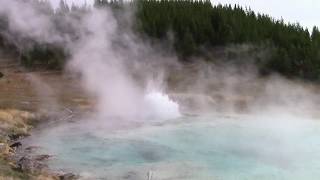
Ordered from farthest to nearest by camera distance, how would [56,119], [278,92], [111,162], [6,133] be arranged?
[278,92] → [56,119] → [6,133] → [111,162]

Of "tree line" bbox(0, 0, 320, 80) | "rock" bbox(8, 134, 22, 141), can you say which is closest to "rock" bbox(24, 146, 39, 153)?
"rock" bbox(8, 134, 22, 141)

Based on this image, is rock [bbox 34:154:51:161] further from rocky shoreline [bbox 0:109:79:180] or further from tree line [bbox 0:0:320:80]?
tree line [bbox 0:0:320:80]

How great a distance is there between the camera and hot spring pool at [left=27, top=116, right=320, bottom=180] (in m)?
29.8

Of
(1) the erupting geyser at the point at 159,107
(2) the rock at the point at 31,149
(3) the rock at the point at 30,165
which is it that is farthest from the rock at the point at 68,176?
(1) the erupting geyser at the point at 159,107

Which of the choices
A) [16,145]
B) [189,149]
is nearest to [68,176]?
[189,149]

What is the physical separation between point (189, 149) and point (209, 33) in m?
65.4

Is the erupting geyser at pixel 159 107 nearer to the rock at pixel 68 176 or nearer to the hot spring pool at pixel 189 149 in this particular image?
the hot spring pool at pixel 189 149

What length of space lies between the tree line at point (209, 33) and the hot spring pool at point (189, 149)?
37969 mm

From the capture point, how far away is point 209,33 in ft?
328

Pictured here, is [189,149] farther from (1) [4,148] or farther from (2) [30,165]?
(1) [4,148]

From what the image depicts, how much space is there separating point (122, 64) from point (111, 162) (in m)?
55.5

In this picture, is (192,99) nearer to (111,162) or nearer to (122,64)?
(122,64)

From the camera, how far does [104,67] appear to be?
79.7 meters

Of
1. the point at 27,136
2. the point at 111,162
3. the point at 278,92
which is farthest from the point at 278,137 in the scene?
the point at 278,92
